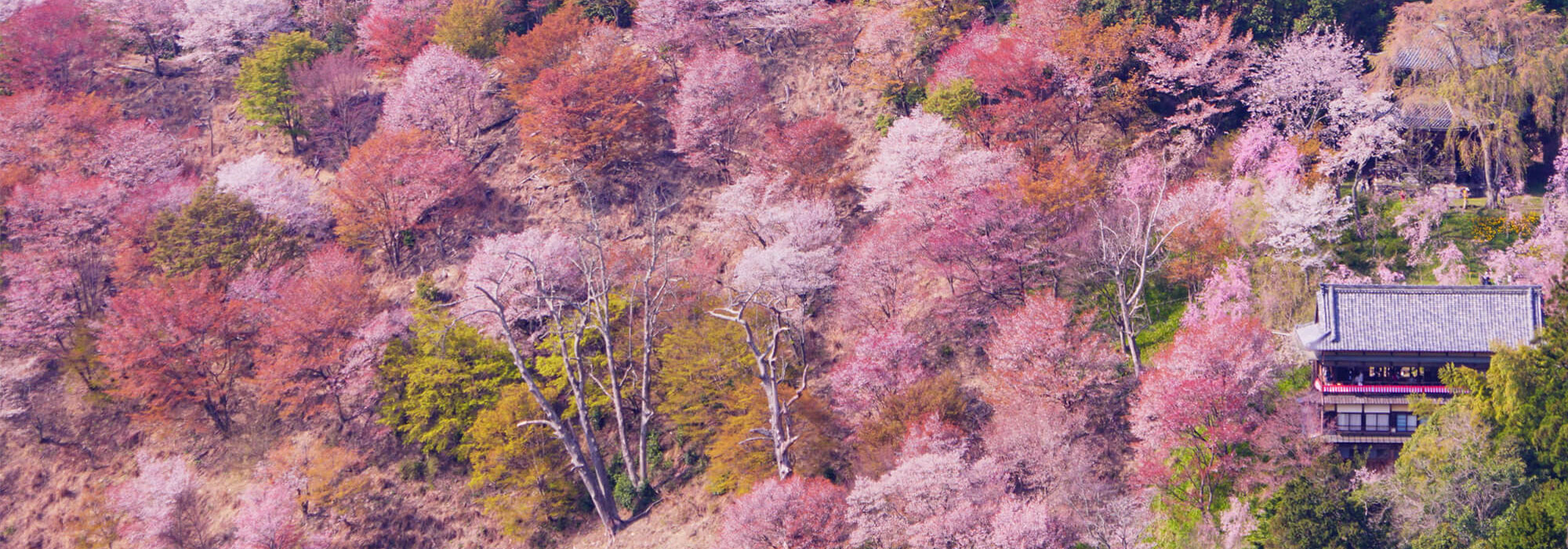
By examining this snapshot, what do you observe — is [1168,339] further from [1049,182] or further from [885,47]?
[885,47]

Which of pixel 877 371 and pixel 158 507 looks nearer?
pixel 877 371

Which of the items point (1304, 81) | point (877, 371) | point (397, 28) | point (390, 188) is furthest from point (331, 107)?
point (1304, 81)

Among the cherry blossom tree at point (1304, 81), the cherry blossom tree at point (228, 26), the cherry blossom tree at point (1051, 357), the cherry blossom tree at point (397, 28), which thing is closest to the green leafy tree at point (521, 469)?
the cherry blossom tree at point (1051, 357)

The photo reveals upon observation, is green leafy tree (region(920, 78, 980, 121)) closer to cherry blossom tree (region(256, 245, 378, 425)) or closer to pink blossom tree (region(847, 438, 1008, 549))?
pink blossom tree (region(847, 438, 1008, 549))

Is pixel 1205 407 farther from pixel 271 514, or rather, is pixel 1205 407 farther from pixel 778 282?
pixel 271 514

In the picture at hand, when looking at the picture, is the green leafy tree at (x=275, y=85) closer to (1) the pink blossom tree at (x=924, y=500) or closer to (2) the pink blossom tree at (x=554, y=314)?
(2) the pink blossom tree at (x=554, y=314)
